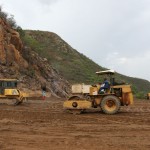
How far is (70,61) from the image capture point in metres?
83.6

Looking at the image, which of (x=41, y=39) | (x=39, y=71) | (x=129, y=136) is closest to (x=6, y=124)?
(x=129, y=136)

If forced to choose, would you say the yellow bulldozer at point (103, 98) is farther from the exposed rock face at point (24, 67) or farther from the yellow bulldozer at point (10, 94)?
the exposed rock face at point (24, 67)

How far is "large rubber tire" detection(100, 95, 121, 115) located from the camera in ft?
61.9

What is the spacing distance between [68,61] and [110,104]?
210 feet

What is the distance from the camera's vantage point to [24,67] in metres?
42.1

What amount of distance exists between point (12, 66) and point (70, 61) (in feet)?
144

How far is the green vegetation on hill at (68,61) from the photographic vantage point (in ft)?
244

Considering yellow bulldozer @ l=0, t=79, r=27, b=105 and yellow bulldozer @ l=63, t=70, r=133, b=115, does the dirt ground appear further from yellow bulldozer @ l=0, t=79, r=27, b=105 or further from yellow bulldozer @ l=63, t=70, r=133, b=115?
yellow bulldozer @ l=0, t=79, r=27, b=105

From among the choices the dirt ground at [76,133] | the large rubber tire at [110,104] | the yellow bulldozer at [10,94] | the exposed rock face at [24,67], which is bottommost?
the dirt ground at [76,133]

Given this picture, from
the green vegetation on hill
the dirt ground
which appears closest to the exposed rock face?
the dirt ground

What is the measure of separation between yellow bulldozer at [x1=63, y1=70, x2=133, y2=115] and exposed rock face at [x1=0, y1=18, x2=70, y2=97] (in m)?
18.9

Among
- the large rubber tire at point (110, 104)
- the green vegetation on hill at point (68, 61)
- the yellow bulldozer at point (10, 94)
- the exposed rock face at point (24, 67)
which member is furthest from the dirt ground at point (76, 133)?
the green vegetation on hill at point (68, 61)

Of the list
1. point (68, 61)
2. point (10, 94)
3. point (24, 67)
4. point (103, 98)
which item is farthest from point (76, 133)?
point (68, 61)

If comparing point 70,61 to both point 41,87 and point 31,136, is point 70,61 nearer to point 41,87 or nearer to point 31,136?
point 41,87
